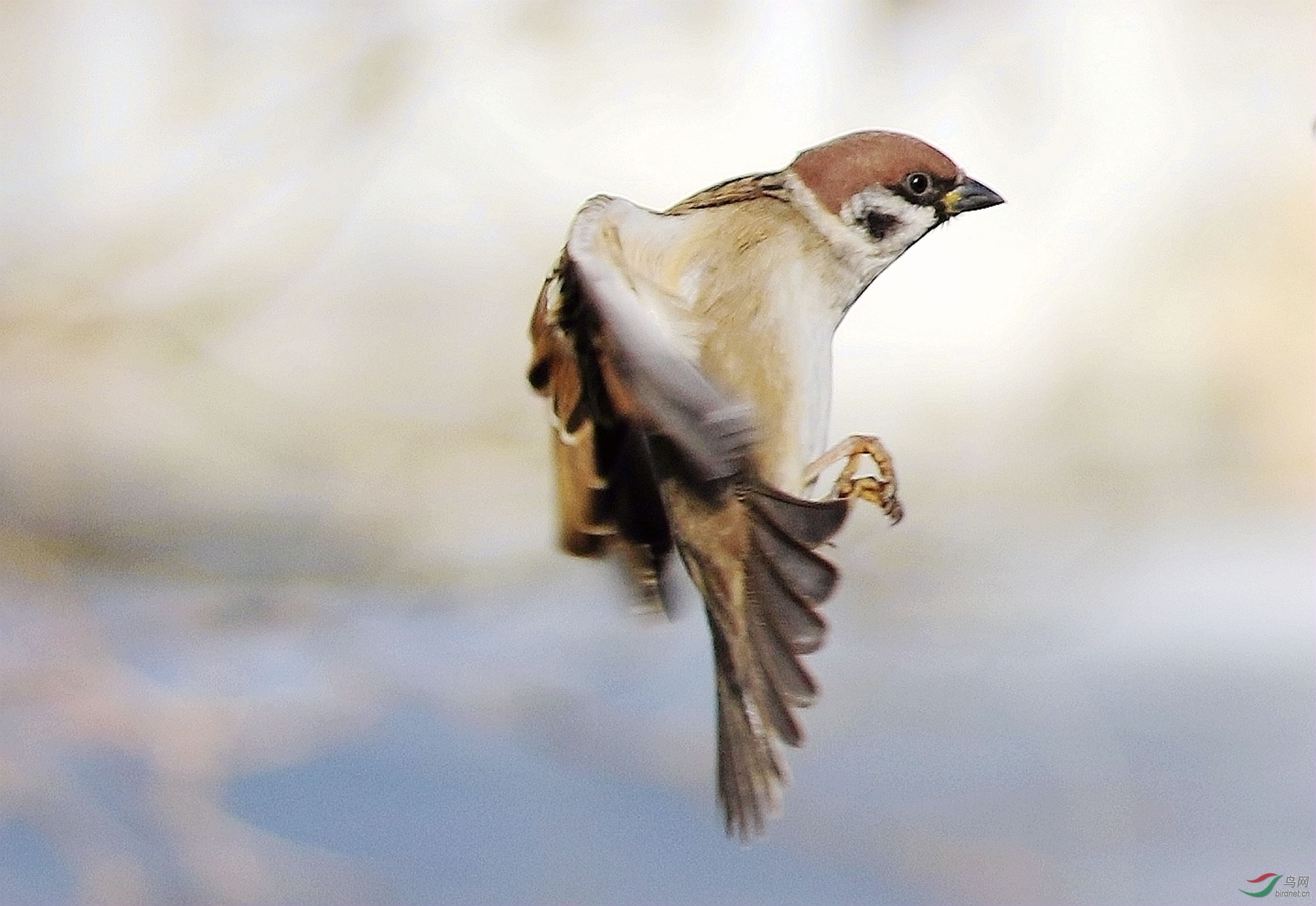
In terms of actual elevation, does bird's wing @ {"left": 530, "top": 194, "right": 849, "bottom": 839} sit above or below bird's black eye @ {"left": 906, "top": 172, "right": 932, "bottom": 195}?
below

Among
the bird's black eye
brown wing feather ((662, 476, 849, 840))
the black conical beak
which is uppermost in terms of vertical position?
the bird's black eye

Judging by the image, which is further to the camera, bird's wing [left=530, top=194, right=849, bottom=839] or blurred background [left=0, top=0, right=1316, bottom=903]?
blurred background [left=0, top=0, right=1316, bottom=903]

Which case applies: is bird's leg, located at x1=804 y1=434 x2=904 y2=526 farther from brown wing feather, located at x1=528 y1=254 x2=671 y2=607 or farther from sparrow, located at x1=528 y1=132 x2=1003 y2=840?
brown wing feather, located at x1=528 y1=254 x2=671 y2=607

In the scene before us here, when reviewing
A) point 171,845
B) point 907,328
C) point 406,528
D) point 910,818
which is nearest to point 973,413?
point 907,328

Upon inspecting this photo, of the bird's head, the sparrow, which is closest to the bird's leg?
the sparrow

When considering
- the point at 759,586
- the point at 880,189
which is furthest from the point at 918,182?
the point at 759,586

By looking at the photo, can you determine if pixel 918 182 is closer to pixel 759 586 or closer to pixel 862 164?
pixel 862 164

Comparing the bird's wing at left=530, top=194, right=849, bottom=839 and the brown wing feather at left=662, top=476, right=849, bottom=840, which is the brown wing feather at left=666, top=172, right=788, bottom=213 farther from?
the brown wing feather at left=662, top=476, right=849, bottom=840
